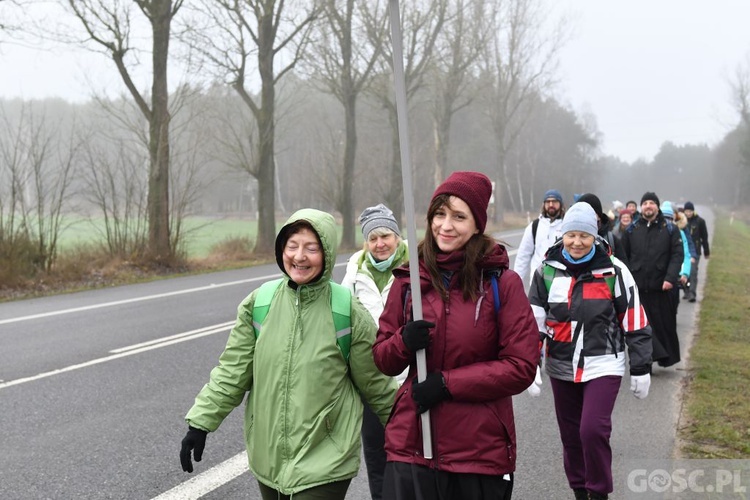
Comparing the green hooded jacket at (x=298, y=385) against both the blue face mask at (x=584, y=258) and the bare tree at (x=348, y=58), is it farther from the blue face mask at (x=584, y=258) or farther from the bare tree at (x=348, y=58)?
the bare tree at (x=348, y=58)

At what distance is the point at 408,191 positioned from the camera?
108 inches

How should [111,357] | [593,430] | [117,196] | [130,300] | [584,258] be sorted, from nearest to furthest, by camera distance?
[593,430]
[584,258]
[111,357]
[130,300]
[117,196]

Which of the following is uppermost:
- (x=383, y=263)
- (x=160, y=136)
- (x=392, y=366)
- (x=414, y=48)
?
(x=414, y=48)

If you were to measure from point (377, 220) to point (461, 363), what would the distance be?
6.06 ft

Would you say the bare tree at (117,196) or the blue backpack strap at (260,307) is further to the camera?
the bare tree at (117,196)

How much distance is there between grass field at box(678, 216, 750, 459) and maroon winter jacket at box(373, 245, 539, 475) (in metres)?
3.07

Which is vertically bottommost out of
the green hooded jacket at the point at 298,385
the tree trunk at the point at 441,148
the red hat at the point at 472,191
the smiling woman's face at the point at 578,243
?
the green hooded jacket at the point at 298,385

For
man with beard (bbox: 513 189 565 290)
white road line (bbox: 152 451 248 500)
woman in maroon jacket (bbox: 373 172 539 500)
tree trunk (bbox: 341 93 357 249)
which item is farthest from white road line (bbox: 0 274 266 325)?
tree trunk (bbox: 341 93 357 249)

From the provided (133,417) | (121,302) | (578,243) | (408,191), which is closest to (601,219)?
(578,243)

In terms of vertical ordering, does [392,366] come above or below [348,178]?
below

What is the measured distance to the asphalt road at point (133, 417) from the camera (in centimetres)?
455

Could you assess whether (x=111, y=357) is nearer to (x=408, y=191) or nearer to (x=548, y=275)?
(x=548, y=275)

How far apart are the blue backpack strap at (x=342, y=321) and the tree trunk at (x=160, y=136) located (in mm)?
16329

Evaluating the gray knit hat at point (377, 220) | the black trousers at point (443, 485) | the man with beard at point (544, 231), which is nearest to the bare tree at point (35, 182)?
the man with beard at point (544, 231)
